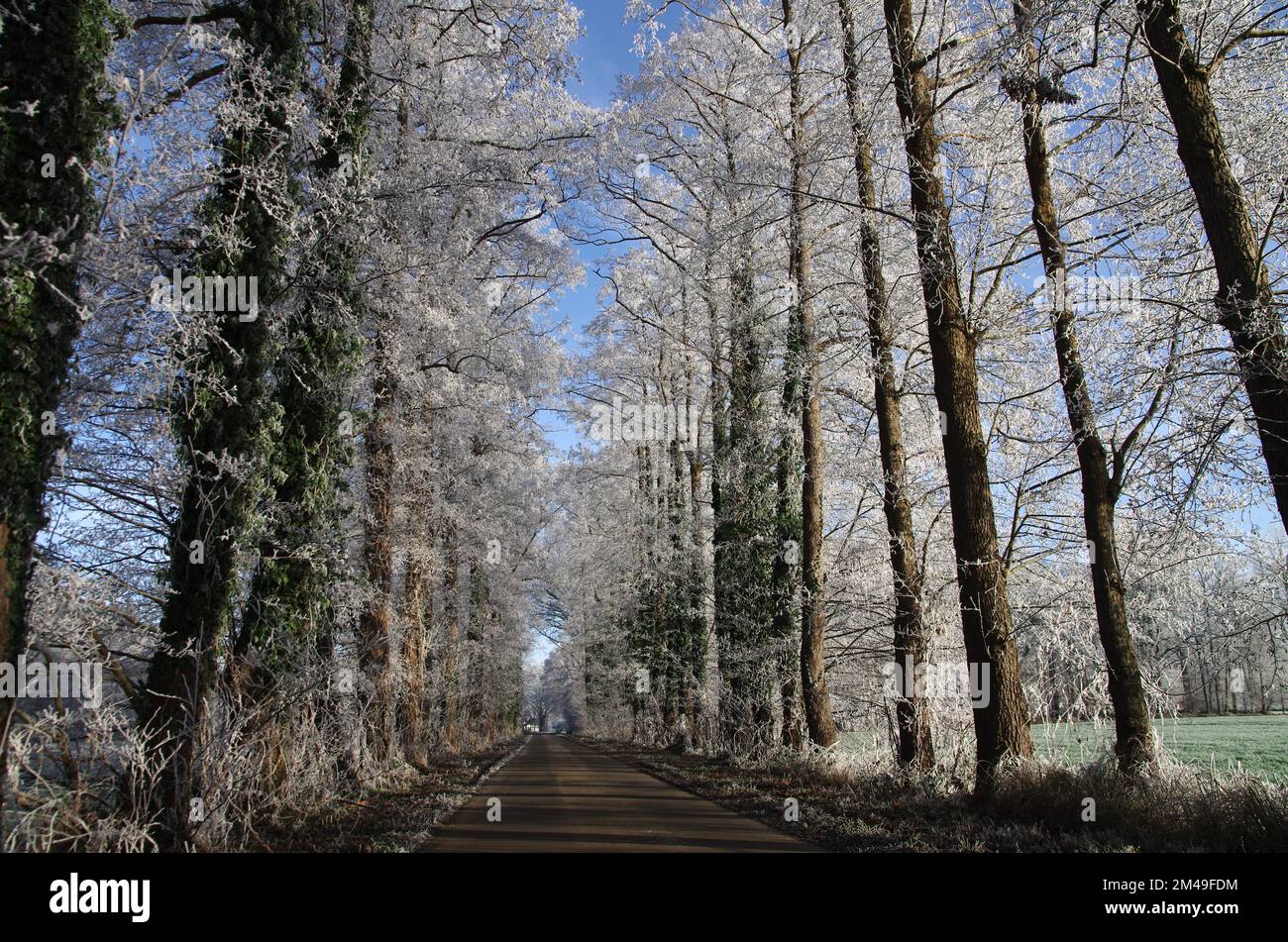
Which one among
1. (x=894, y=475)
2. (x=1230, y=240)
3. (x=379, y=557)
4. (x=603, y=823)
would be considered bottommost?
(x=603, y=823)

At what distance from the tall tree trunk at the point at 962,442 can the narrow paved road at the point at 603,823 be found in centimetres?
257

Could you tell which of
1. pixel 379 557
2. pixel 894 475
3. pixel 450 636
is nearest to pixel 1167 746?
pixel 894 475

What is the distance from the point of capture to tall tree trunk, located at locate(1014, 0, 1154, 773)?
7.49 m

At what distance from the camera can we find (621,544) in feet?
88.2

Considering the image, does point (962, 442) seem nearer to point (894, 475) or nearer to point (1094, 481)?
point (1094, 481)

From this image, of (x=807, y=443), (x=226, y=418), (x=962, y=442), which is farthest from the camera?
(x=807, y=443)

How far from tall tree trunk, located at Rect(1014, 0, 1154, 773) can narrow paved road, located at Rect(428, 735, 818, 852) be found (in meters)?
3.69

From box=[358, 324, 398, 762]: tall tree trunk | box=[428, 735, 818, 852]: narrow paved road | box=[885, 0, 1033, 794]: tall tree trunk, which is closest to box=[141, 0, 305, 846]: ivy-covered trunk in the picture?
box=[428, 735, 818, 852]: narrow paved road

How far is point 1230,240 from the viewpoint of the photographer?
540cm

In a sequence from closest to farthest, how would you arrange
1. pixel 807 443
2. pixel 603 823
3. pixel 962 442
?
pixel 603 823 < pixel 962 442 < pixel 807 443

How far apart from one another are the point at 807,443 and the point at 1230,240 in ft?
25.8

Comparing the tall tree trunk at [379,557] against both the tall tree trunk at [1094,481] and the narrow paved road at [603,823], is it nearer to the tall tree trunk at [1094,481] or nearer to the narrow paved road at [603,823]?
the narrow paved road at [603,823]

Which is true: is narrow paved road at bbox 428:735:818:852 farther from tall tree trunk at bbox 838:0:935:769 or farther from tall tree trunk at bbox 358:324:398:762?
tall tree trunk at bbox 838:0:935:769
